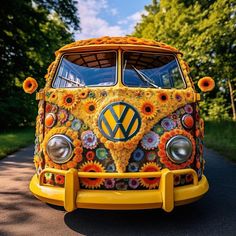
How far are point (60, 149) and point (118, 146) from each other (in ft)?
2.08

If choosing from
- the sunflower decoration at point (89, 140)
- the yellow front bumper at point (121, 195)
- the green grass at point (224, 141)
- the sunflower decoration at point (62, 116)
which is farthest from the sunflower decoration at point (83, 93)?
the green grass at point (224, 141)

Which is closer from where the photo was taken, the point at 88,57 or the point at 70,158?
the point at 70,158

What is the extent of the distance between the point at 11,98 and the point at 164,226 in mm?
13979

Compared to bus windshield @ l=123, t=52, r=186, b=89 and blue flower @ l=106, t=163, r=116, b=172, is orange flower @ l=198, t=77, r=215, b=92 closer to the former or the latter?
bus windshield @ l=123, t=52, r=186, b=89

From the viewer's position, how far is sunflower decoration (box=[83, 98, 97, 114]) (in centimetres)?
359

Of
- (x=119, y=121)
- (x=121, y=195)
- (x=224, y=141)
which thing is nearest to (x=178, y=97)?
(x=119, y=121)

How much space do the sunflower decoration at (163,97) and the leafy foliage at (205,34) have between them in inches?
482

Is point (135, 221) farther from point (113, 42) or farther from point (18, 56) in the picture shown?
point (18, 56)

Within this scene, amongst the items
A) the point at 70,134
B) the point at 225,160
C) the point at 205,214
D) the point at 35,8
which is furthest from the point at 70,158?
the point at 35,8

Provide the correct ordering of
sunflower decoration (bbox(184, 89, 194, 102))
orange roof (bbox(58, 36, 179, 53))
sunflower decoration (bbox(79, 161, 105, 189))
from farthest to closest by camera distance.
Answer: orange roof (bbox(58, 36, 179, 53)) < sunflower decoration (bbox(184, 89, 194, 102)) < sunflower decoration (bbox(79, 161, 105, 189))

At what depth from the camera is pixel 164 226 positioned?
3.62 m

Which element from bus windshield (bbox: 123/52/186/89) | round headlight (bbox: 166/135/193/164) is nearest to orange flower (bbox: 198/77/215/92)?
bus windshield (bbox: 123/52/186/89)

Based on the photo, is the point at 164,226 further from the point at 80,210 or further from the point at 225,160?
the point at 225,160

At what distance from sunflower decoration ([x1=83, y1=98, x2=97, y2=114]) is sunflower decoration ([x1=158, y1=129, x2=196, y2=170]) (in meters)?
0.83
